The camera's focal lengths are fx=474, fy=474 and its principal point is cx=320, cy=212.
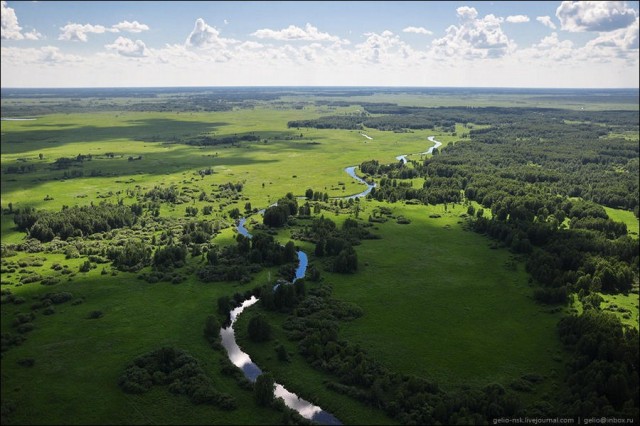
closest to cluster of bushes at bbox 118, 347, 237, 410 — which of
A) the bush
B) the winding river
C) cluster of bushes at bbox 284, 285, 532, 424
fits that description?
the winding river

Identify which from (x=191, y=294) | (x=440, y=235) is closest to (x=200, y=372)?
(x=191, y=294)

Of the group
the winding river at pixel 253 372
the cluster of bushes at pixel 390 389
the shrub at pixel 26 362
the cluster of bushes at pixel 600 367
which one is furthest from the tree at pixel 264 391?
the cluster of bushes at pixel 600 367

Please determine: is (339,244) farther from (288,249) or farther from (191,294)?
(191,294)

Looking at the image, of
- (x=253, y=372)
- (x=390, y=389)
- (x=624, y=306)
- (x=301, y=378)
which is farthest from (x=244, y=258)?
(x=624, y=306)

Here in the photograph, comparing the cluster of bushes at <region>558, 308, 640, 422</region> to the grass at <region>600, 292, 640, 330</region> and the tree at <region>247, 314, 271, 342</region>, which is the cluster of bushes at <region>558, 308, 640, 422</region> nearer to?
the grass at <region>600, 292, 640, 330</region>

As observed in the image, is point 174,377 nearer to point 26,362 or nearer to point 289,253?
point 26,362

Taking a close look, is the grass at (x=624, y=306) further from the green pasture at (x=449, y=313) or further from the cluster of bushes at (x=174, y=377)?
the cluster of bushes at (x=174, y=377)
